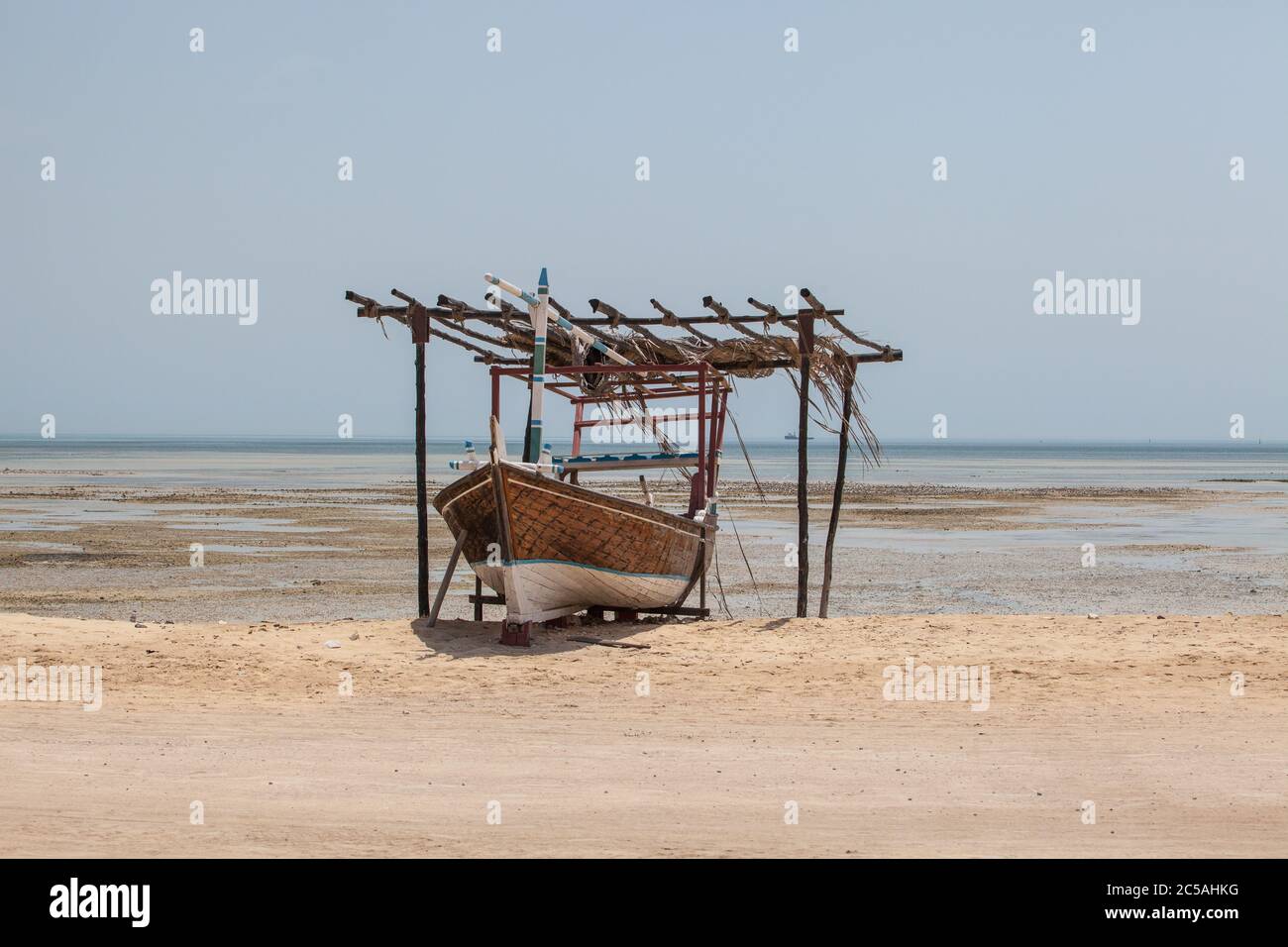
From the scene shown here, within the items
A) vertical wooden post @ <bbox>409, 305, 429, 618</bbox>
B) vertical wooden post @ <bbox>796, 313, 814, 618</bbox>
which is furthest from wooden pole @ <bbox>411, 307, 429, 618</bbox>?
vertical wooden post @ <bbox>796, 313, 814, 618</bbox>

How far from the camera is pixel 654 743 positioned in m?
8.05

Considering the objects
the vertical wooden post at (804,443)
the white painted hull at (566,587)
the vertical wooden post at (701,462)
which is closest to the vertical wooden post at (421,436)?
the white painted hull at (566,587)

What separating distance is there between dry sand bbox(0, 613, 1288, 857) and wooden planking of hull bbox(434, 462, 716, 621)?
23.8 inches

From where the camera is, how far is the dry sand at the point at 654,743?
19.5ft

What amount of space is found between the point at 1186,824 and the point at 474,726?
449cm

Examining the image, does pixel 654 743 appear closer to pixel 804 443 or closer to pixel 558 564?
pixel 558 564

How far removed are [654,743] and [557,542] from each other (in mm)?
4137

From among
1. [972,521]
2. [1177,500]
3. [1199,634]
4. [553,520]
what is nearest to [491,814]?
[553,520]

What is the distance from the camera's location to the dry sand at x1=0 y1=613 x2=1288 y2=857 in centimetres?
593

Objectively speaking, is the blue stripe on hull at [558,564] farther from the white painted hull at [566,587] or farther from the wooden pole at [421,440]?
the wooden pole at [421,440]

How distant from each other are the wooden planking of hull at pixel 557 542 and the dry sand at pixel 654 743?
23.8 inches

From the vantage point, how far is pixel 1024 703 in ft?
30.9

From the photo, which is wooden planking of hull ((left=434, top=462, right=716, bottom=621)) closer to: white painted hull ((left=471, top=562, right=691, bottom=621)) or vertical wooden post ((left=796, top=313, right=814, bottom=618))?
white painted hull ((left=471, top=562, right=691, bottom=621))

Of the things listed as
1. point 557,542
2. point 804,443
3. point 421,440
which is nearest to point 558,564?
point 557,542
